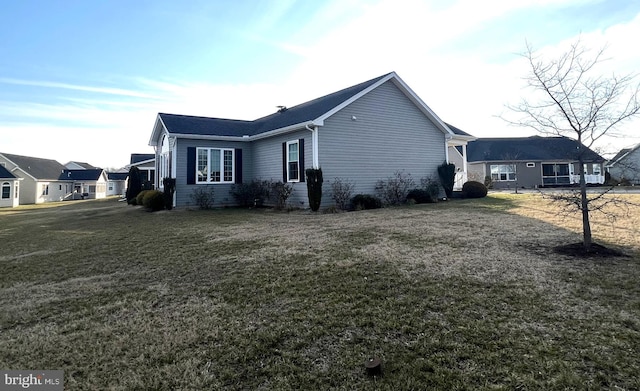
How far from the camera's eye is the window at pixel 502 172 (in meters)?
29.1

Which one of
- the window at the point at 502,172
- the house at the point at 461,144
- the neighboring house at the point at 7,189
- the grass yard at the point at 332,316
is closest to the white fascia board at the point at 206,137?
the grass yard at the point at 332,316

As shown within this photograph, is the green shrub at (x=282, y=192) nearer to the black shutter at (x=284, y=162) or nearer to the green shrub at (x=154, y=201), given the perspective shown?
the black shutter at (x=284, y=162)

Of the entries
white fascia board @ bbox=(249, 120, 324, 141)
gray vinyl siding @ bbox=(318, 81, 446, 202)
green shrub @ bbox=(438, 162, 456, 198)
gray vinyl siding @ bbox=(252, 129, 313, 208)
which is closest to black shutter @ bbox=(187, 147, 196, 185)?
white fascia board @ bbox=(249, 120, 324, 141)

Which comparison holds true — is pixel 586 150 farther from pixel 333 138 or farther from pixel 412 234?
pixel 333 138

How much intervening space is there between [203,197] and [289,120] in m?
5.45

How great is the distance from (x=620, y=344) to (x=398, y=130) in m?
13.0

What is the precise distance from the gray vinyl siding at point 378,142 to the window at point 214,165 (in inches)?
221

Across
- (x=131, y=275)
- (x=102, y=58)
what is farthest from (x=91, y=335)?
(x=102, y=58)

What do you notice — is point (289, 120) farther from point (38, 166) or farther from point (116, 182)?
point (116, 182)

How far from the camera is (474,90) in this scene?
36.8ft

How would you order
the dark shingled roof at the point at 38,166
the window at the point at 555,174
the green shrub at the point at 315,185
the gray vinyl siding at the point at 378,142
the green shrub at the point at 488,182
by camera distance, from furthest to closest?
the dark shingled roof at the point at 38,166, the window at the point at 555,174, the green shrub at the point at 488,182, the gray vinyl siding at the point at 378,142, the green shrub at the point at 315,185

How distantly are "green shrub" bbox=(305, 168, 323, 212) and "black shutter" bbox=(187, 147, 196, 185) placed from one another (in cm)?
609

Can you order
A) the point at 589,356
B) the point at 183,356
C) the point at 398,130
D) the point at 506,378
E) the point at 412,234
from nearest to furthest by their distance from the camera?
the point at 506,378 → the point at 589,356 → the point at 183,356 → the point at 412,234 → the point at 398,130

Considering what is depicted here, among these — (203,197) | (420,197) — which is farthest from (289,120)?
(420,197)
